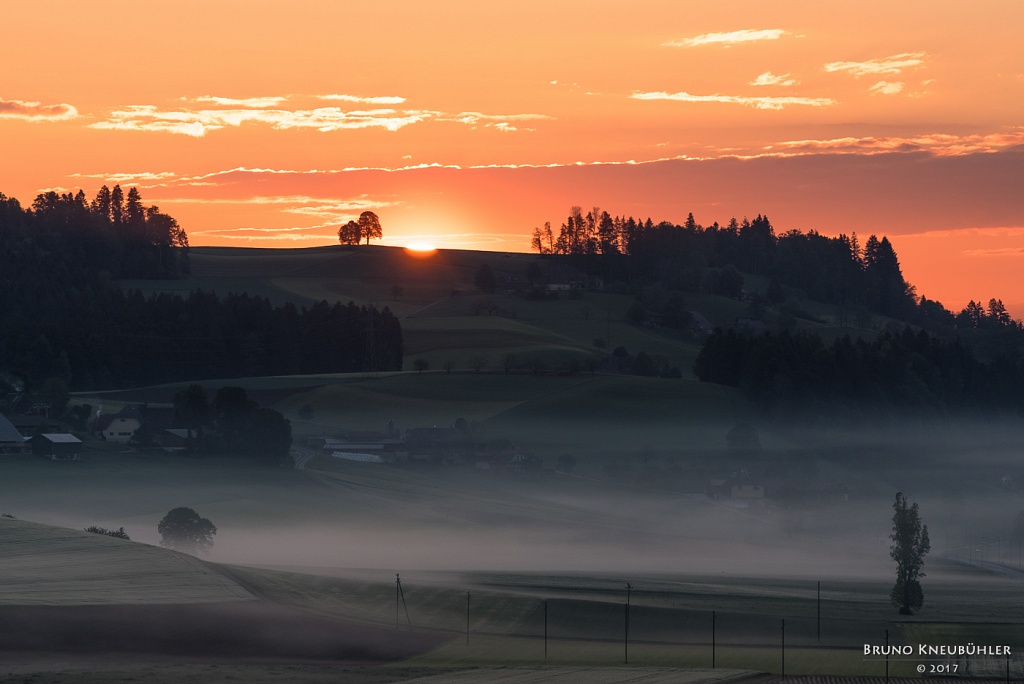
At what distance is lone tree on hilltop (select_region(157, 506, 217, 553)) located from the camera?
324 ft

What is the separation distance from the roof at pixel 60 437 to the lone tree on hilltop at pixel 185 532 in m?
39.1

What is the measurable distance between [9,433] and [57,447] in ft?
24.8

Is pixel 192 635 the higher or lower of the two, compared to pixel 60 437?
lower

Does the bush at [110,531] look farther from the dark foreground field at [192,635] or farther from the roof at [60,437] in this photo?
the dark foreground field at [192,635]

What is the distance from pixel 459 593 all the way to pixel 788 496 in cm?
8134

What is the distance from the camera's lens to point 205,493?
124188 millimetres

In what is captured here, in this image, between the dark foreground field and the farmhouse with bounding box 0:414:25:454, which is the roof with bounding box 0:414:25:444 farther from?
the dark foreground field

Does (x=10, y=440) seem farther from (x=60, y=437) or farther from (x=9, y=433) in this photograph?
(x=60, y=437)

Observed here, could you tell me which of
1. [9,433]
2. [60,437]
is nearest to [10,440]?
[9,433]

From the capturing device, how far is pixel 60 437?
13750 cm

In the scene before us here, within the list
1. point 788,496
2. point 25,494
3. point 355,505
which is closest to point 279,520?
point 355,505

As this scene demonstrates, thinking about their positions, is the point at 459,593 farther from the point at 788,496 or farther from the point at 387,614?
the point at 788,496

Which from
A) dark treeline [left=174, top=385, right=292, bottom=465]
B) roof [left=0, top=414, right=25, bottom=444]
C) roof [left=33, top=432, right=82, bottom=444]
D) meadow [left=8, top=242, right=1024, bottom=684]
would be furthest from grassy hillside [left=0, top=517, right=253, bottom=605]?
roof [left=0, top=414, right=25, bottom=444]

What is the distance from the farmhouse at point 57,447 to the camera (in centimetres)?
13388
